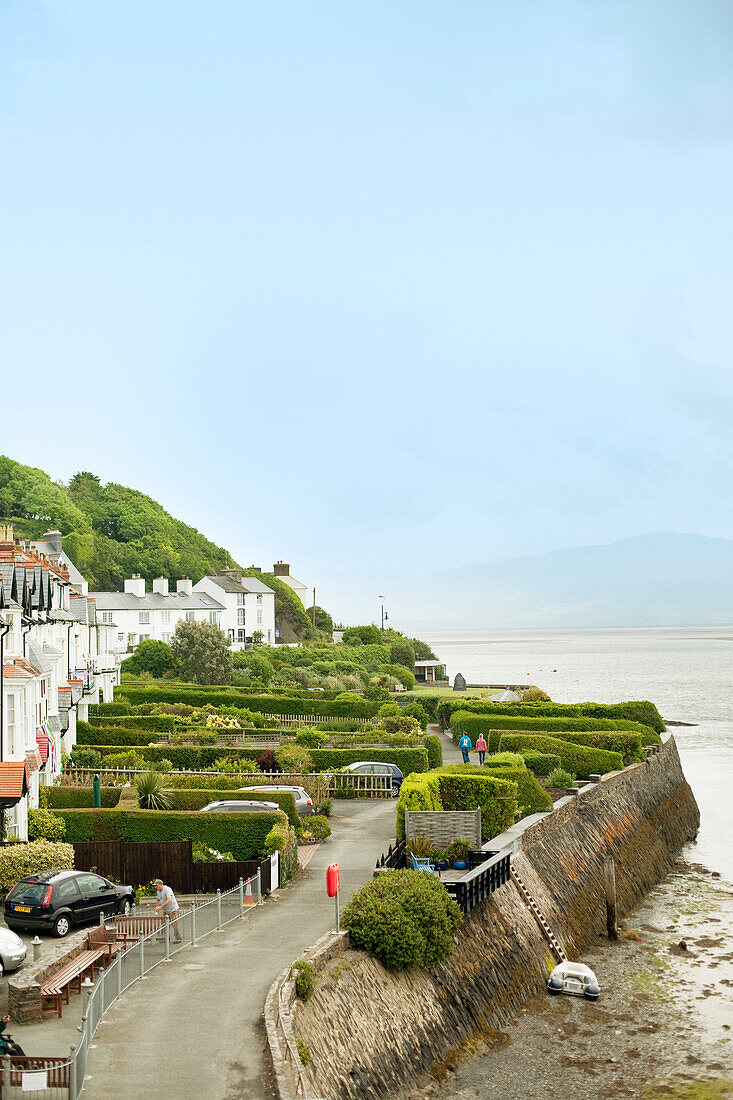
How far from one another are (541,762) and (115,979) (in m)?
26.9

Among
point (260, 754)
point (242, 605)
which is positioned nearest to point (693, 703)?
point (242, 605)

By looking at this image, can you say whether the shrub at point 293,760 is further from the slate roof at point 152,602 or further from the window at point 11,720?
the slate roof at point 152,602

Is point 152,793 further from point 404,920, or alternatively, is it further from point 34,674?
point 404,920

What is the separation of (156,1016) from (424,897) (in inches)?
252

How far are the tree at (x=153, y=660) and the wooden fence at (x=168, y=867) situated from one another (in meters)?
58.6

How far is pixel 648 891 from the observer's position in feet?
122

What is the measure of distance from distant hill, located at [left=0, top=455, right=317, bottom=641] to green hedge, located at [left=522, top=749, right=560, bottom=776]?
91.8 metres

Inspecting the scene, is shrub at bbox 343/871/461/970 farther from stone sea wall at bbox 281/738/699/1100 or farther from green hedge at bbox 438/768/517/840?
green hedge at bbox 438/768/517/840

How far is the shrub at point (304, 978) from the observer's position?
17.5 meters

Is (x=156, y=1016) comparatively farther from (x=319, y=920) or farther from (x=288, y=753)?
(x=288, y=753)

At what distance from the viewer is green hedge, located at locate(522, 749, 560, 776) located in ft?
138

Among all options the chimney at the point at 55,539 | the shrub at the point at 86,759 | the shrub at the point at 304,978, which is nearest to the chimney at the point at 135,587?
the chimney at the point at 55,539

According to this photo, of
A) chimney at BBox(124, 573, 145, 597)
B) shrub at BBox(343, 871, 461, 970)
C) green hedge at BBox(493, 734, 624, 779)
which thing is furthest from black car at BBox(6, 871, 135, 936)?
chimney at BBox(124, 573, 145, 597)

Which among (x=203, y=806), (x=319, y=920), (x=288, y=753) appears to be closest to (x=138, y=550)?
(x=288, y=753)
